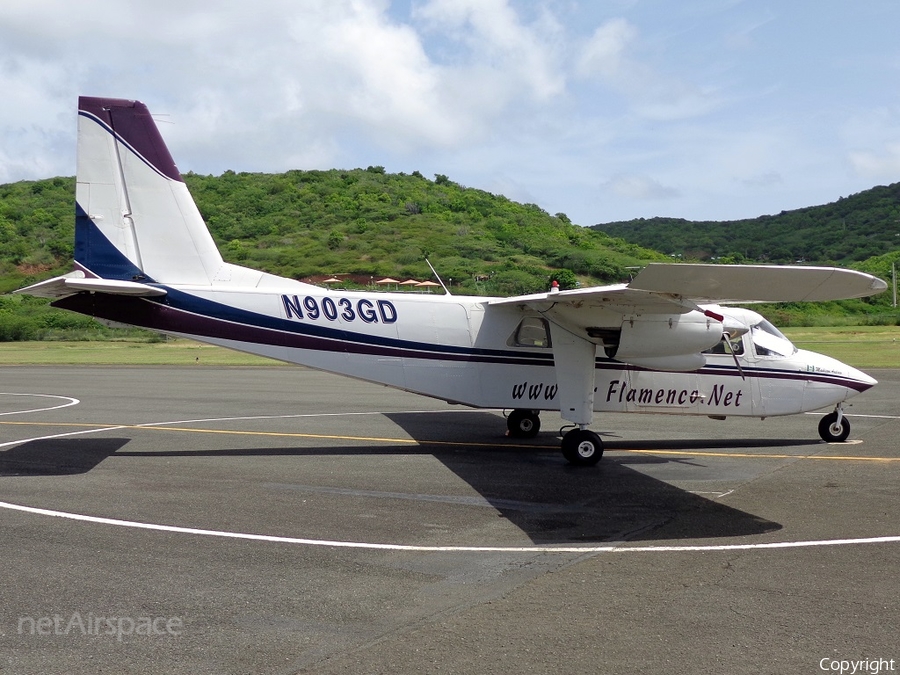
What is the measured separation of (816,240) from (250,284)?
123 metres

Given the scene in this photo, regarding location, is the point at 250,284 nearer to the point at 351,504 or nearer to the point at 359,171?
the point at 351,504

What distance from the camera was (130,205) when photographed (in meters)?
13.4

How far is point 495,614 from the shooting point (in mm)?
6414

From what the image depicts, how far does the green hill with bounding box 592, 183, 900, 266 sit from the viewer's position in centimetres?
11043

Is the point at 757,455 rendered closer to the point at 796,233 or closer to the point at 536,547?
the point at 536,547

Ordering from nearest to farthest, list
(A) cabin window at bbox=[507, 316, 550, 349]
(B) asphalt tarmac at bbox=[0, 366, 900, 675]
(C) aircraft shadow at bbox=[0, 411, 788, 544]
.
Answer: (B) asphalt tarmac at bbox=[0, 366, 900, 675]
(C) aircraft shadow at bbox=[0, 411, 788, 544]
(A) cabin window at bbox=[507, 316, 550, 349]

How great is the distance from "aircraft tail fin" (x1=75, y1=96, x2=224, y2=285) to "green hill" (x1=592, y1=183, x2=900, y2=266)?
303ft

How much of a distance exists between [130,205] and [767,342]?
11.1 m

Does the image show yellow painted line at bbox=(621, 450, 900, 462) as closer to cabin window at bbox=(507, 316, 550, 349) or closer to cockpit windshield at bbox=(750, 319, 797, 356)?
cockpit windshield at bbox=(750, 319, 797, 356)

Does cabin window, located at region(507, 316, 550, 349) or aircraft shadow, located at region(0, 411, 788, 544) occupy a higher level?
cabin window, located at region(507, 316, 550, 349)

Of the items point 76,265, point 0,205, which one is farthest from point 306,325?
point 0,205

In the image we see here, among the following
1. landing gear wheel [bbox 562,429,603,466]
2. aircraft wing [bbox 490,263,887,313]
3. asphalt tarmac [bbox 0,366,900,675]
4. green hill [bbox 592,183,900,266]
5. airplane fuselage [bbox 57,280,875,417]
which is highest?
green hill [bbox 592,183,900,266]

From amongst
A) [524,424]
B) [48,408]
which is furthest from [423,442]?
[48,408]

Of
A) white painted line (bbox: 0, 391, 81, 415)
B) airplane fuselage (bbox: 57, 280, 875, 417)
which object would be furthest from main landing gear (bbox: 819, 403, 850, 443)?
white painted line (bbox: 0, 391, 81, 415)
